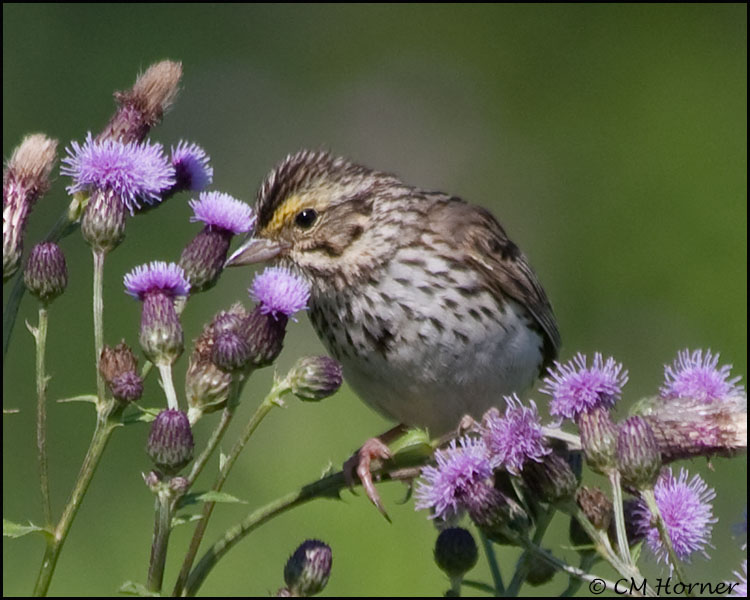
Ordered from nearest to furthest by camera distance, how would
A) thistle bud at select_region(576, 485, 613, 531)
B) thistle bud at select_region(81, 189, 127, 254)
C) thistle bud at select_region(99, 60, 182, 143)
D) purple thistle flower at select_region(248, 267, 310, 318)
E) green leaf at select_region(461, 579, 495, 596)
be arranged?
green leaf at select_region(461, 579, 495, 596)
thistle bud at select_region(576, 485, 613, 531)
thistle bud at select_region(81, 189, 127, 254)
purple thistle flower at select_region(248, 267, 310, 318)
thistle bud at select_region(99, 60, 182, 143)

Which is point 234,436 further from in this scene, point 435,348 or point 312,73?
point 312,73

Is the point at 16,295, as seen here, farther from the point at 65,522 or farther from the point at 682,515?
the point at 682,515

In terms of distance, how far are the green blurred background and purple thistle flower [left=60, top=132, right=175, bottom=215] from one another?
7.95 feet

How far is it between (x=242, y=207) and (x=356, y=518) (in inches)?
99.3

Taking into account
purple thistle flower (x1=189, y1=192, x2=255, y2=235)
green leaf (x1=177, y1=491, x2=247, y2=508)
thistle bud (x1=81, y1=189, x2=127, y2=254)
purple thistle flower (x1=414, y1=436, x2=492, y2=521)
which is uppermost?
purple thistle flower (x1=189, y1=192, x2=255, y2=235)

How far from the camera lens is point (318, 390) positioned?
3.15 meters

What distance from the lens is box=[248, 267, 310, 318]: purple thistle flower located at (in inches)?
128

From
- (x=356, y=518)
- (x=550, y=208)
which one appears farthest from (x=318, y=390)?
(x=550, y=208)

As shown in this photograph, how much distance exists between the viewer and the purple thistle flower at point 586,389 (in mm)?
3027

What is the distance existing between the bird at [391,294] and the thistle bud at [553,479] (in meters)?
1.18

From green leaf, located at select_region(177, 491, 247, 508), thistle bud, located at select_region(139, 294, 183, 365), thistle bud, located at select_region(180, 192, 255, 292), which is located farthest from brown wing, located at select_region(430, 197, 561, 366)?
green leaf, located at select_region(177, 491, 247, 508)

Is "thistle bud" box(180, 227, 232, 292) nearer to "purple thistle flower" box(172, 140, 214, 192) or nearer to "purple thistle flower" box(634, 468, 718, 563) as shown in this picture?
"purple thistle flower" box(172, 140, 214, 192)

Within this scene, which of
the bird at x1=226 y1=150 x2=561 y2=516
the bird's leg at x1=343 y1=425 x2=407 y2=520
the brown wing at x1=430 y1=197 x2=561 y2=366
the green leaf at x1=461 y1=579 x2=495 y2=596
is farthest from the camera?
the brown wing at x1=430 y1=197 x2=561 y2=366

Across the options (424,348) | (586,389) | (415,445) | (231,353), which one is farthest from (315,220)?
(586,389)
